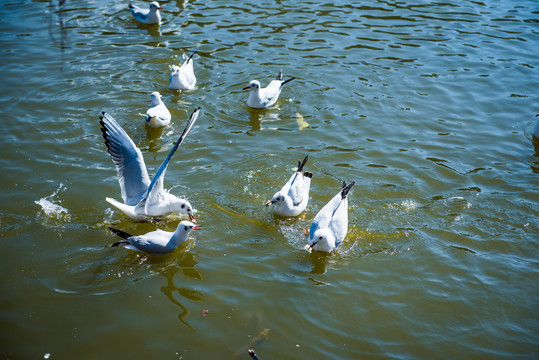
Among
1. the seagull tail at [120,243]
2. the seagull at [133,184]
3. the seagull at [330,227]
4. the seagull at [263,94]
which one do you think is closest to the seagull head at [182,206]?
the seagull at [133,184]

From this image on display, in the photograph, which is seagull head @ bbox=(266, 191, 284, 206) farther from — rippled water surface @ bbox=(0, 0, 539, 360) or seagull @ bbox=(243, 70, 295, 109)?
seagull @ bbox=(243, 70, 295, 109)

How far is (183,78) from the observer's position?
32.8 feet

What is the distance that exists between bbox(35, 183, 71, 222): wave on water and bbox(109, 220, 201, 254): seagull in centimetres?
119

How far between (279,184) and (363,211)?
4.65 ft

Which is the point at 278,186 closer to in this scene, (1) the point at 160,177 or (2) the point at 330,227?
(2) the point at 330,227

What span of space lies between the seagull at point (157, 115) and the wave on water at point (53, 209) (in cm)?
229

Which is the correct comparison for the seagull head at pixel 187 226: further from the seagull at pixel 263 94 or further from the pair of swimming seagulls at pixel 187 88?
the seagull at pixel 263 94

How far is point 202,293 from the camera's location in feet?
18.7

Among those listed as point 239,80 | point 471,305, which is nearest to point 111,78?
point 239,80

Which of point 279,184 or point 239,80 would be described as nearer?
point 279,184

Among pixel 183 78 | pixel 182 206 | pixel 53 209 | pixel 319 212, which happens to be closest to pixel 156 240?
pixel 182 206

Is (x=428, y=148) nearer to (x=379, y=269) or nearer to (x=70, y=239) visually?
(x=379, y=269)

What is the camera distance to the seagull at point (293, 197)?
681cm

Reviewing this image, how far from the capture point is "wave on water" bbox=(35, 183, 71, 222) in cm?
674
